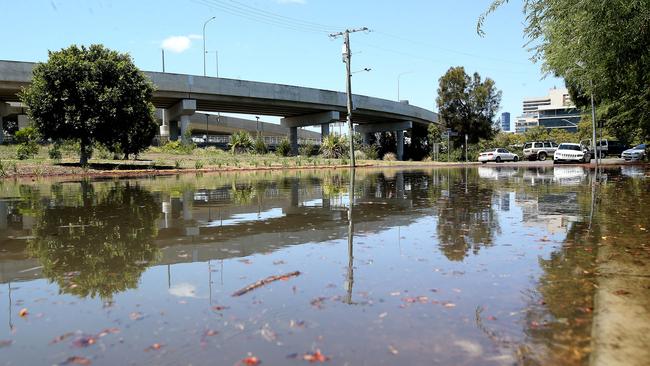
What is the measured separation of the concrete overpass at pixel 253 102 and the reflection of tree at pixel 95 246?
39.7m

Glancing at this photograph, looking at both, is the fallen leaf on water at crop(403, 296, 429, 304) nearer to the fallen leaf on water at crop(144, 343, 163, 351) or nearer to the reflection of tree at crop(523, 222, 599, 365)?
the reflection of tree at crop(523, 222, 599, 365)

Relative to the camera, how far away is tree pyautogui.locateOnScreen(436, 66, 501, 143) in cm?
6831

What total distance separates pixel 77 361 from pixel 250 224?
251 inches

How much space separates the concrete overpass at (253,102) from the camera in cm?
5122

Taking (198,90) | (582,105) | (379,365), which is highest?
(198,90)

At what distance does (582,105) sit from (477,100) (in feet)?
85.1

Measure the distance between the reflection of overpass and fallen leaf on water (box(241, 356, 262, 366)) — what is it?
3431mm

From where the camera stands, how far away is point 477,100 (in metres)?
→ 68.4

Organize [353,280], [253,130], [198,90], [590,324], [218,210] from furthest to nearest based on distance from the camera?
[253,130] < [198,90] < [218,210] < [353,280] < [590,324]

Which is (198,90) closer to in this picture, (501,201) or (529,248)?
(501,201)

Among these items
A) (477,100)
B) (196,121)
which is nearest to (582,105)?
(477,100)

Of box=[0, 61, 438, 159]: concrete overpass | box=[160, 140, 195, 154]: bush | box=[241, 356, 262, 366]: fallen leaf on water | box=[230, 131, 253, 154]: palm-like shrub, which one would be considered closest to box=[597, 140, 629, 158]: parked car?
box=[0, 61, 438, 159]: concrete overpass

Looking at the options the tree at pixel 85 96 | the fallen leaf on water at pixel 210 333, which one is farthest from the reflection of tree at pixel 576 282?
the tree at pixel 85 96

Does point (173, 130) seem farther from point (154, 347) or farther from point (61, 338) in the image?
point (154, 347)
